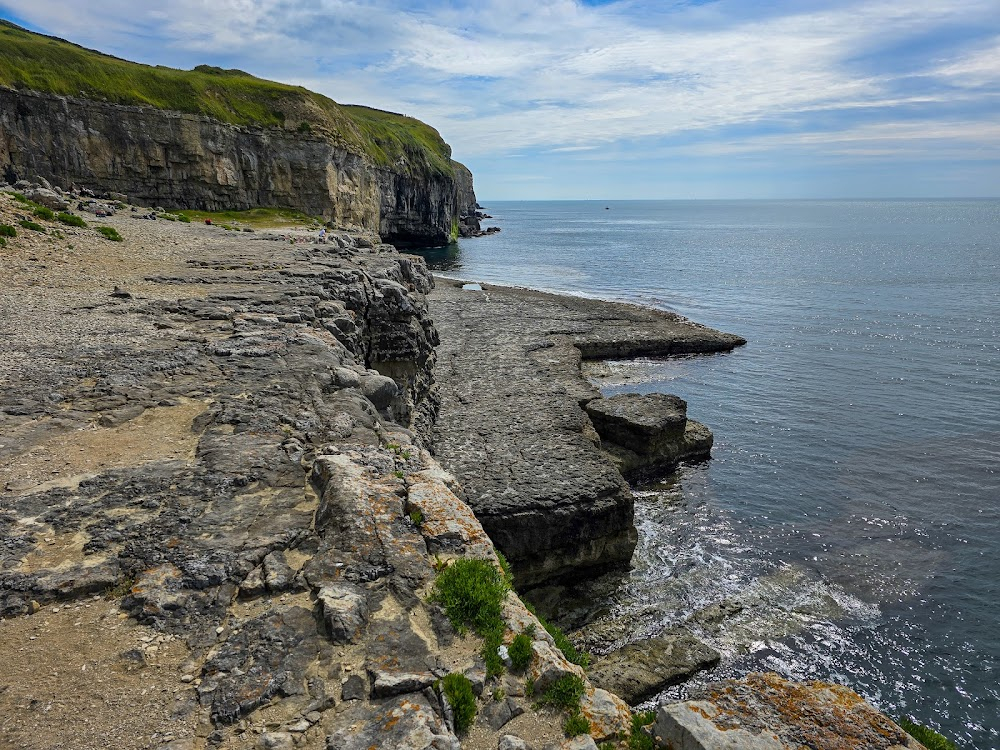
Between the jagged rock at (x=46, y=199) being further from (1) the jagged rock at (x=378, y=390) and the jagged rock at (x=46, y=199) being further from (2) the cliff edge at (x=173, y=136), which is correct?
(1) the jagged rock at (x=378, y=390)

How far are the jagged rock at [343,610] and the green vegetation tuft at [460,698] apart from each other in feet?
3.62

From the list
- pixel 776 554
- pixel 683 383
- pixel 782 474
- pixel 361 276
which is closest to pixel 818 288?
pixel 683 383

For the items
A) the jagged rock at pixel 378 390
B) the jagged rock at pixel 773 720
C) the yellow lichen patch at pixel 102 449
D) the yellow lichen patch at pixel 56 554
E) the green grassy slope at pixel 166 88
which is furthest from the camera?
the green grassy slope at pixel 166 88

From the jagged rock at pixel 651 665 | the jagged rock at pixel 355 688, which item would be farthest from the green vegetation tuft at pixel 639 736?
the jagged rock at pixel 651 665

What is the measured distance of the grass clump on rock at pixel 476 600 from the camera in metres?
6.41

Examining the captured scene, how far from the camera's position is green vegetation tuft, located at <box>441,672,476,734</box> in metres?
5.54

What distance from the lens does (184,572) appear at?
6.59 meters

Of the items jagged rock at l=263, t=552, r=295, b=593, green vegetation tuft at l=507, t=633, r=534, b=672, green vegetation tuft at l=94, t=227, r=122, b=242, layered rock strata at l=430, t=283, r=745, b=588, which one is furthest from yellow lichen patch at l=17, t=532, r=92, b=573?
green vegetation tuft at l=94, t=227, r=122, b=242

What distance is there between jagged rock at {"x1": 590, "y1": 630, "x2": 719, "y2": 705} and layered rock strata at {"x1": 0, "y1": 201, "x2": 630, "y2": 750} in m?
8.08

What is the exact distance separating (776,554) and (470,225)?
161 meters

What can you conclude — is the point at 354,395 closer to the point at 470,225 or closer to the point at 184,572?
the point at 184,572

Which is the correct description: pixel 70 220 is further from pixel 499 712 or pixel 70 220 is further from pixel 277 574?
pixel 499 712

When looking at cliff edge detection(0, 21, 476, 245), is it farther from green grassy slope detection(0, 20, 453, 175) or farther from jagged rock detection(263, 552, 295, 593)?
jagged rock detection(263, 552, 295, 593)

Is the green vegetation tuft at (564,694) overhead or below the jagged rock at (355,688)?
below
